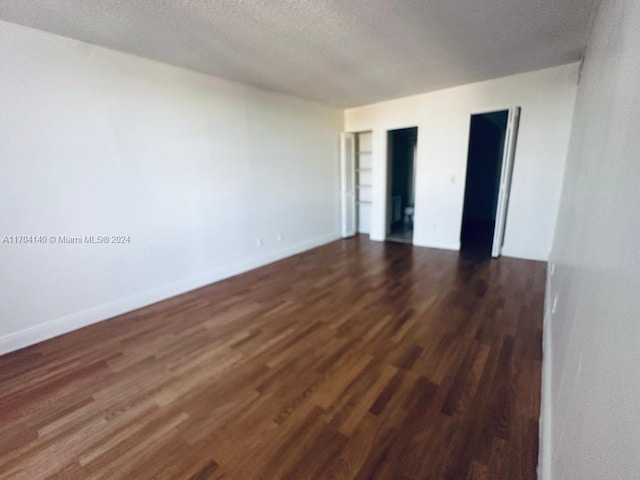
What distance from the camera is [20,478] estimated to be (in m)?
1.34

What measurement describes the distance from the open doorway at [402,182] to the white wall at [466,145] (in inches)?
41.9

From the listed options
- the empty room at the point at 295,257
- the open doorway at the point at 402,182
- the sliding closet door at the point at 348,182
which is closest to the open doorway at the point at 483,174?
the open doorway at the point at 402,182

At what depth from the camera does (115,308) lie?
9.57 feet

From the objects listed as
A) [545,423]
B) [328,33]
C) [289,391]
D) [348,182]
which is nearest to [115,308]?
[289,391]

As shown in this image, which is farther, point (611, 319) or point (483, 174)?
point (483, 174)

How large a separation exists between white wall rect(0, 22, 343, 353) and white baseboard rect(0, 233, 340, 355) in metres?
0.01

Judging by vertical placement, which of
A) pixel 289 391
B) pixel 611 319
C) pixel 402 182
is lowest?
pixel 289 391

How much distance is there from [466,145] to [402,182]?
2.40 m

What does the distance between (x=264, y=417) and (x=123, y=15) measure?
3.01 m

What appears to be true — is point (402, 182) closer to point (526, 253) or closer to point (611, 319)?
point (526, 253)

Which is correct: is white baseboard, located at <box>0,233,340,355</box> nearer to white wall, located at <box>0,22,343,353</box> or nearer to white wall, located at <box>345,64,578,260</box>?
white wall, located at <box>0,22,343,353</box>

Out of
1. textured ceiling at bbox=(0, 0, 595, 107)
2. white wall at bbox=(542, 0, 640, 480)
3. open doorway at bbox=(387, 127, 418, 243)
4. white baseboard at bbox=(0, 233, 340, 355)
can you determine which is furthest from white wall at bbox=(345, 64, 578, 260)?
white wall at bbox=(542, 0, 640, 480)

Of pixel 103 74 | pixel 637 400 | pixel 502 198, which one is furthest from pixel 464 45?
pixel 103 74

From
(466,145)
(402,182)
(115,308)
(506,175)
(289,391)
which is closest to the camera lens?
(289,391)
